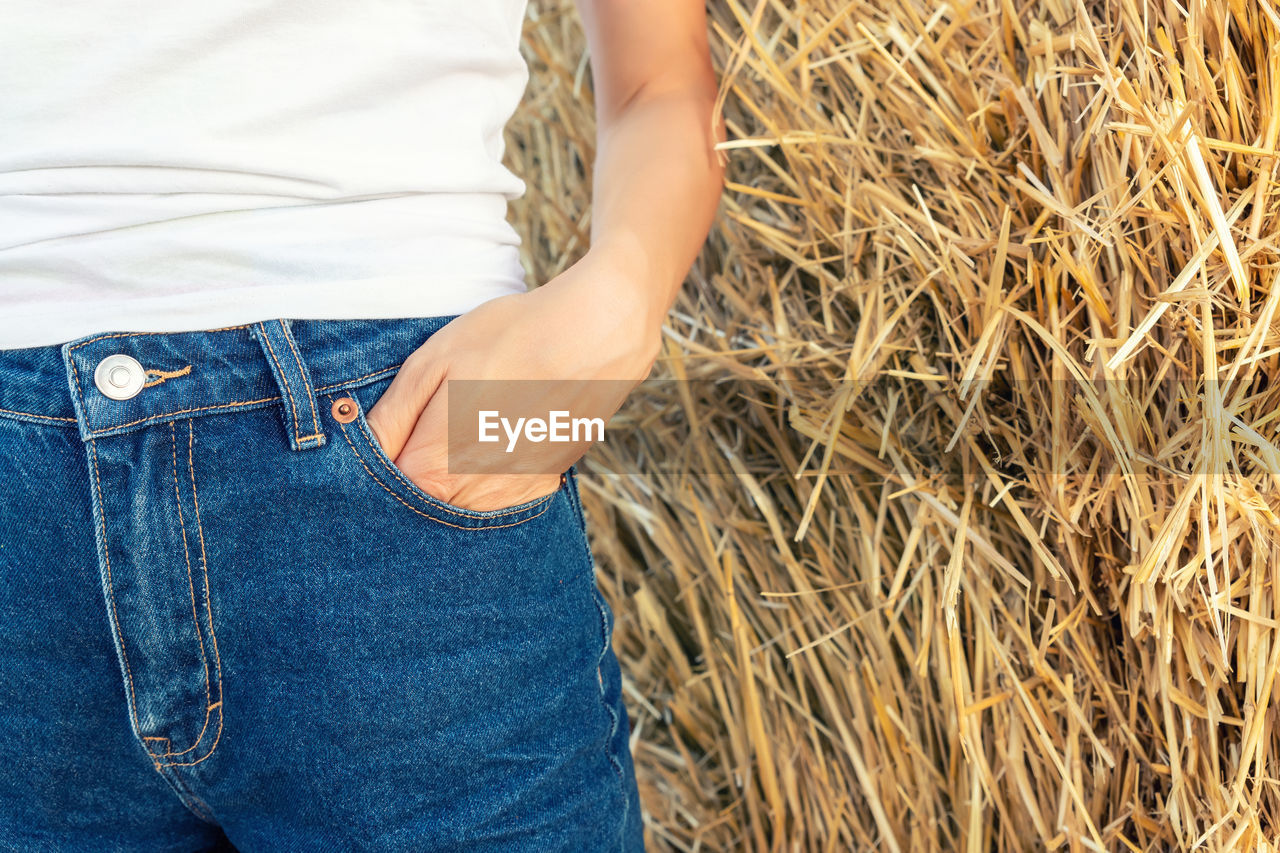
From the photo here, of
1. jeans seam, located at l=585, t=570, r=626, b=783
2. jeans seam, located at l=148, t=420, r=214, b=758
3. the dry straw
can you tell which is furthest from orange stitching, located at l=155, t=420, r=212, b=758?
the dry straw

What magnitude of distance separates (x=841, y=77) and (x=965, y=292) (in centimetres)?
20

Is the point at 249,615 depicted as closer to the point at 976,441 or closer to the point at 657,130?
the point at 657,130

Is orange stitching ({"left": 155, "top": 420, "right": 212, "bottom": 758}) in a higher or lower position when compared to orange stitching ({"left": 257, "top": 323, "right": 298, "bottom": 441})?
lower

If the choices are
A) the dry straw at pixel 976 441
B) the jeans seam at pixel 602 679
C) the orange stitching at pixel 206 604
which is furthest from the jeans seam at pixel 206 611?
the dry straw at pixel 976 441

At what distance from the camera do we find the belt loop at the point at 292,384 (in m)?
0.44

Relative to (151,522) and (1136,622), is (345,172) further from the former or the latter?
(1136,622)

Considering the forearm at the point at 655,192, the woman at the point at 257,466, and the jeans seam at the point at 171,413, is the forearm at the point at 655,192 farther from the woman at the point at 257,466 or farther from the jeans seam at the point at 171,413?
the jeans seam at the point at 171,413

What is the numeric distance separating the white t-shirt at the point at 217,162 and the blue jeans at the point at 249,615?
0.02 metres

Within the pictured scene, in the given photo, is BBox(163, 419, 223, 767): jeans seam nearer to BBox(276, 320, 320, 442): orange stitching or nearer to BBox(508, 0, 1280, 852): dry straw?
BBox(276, 320, 320, 442): orange stitching

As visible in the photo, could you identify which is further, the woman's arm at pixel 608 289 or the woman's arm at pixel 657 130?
the woman's arm at pixel 657 130

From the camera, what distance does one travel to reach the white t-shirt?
0.44 metres

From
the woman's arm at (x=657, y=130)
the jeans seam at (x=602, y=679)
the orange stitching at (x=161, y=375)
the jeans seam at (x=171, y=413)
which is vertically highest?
the woman's arm at (x=657, y=130)

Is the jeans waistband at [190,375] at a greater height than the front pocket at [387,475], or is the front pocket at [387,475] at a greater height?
the jeans waistband at [190,375]

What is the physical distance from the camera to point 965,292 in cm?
66
